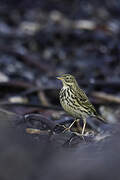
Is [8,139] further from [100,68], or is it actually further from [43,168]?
[100,68]

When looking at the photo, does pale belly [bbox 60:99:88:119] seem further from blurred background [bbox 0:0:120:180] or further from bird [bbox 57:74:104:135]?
blurred background [bbox 0:0:120:180]

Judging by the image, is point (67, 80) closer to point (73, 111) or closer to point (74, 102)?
point (74, 102)

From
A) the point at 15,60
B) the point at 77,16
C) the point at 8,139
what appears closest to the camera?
the point at 8,139

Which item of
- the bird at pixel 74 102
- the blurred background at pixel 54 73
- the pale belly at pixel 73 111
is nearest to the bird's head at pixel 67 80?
the bird at pixel 74 102

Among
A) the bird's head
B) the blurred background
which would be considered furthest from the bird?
the blurred background

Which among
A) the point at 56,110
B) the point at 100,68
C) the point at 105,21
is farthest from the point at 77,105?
the point at 105,21

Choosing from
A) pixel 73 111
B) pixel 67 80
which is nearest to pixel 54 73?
pixel 67 80

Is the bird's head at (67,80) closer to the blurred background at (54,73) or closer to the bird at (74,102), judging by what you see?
the bird at (74,102)
